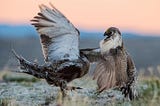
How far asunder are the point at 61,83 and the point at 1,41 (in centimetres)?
3954

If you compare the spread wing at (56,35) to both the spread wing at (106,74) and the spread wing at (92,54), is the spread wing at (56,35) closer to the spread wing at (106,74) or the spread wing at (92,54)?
the spread wing at (92,54)

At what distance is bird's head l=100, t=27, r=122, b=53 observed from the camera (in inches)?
441

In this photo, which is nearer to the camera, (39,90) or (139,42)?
(39,90)

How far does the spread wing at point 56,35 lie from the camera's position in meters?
11.7

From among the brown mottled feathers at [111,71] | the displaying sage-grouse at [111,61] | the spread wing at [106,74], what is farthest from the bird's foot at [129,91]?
the spread wing at [106,74]

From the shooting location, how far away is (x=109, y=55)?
1148 cm

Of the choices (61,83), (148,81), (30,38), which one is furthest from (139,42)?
(61,83)

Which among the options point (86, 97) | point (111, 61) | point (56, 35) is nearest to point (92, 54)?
point (111, 61)

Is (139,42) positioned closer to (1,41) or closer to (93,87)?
(1,41)

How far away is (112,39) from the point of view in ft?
36.8

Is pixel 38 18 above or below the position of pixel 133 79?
above

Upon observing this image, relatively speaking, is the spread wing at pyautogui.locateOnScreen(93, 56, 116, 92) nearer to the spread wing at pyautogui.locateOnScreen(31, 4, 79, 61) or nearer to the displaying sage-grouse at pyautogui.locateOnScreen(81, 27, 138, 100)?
the displaying sage-grouse at pyautogui.locateOnScreen(81, 27, 138, 100)

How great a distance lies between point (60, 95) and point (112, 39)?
109 cm

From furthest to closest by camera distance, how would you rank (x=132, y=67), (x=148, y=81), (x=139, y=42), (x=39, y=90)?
(x=139, y=42), (x=148, y=81), (x=39, y=90), (x=132, y=67)
